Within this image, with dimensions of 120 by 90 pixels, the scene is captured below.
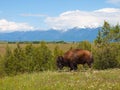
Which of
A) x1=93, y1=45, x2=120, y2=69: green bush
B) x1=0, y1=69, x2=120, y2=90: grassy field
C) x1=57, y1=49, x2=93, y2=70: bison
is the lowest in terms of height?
x1=93, y1=45, x2=120, y2=69: green bush

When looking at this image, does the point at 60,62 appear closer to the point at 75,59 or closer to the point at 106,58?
the point at 75,59

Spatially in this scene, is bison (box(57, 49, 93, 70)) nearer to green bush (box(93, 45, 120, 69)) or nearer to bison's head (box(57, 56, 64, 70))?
bison's head (box(57, 56, 64, 70))

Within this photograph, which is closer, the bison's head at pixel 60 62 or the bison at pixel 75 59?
the bison at pixel 75 59

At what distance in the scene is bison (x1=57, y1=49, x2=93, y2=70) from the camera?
3105 cm

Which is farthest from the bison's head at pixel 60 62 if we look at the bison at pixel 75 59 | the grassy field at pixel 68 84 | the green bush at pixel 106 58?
the green bush at pixel 106 58

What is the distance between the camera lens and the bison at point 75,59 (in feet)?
102

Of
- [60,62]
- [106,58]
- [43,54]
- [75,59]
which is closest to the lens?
[75,59]

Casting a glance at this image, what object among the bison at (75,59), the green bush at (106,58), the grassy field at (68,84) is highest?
the bison at (75,59)

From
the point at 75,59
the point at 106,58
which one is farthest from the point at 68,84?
the point at 106,58

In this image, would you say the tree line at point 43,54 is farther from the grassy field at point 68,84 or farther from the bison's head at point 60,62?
the grassy field at point 68,84

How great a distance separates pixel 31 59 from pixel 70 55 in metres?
61.7

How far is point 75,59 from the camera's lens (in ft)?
103

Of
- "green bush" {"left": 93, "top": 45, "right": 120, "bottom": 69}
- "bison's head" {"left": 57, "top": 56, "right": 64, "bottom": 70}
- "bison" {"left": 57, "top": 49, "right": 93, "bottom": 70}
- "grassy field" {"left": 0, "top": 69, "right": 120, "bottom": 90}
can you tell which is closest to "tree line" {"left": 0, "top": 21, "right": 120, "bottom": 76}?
"green bush" {"left": 93, "top": 45, "right": 120, "bottom": 69}

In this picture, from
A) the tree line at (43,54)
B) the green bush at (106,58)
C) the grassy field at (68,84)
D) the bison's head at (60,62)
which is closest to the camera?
the grassy field at (68,84)
